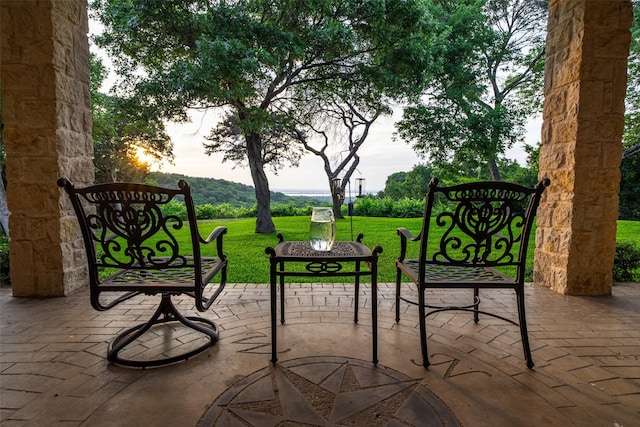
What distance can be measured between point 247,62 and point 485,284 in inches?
183

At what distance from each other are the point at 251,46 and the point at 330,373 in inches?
219

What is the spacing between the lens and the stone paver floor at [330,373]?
1435 millimetres

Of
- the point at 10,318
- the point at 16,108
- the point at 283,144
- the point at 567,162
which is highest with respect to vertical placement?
the point at 283,144

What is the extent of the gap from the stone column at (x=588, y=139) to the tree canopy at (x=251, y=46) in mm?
3472

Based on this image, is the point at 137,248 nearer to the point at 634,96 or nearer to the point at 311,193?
the point at 311,193

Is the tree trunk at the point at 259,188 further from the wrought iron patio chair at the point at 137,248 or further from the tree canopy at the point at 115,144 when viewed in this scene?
the wrought iron patio chair at the point at 137,248

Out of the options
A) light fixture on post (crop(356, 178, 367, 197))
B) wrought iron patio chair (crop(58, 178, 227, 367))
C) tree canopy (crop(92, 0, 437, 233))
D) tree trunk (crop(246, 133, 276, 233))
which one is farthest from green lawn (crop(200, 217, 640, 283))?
tree canopy (crop(92, 0, 437, 233))

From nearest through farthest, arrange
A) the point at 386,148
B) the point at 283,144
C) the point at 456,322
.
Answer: the point at 456,322
the point at 283,144
the point at 386,148

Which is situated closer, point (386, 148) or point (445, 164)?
point (445, 164)

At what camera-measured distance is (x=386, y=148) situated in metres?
11.9

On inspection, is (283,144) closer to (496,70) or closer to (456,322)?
(496,70)

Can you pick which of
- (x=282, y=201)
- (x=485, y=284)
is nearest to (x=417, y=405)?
(x=485, y=284)

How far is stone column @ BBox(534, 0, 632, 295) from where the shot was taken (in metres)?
2.89

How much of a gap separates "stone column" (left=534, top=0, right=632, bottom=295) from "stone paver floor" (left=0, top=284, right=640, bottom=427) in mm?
545
